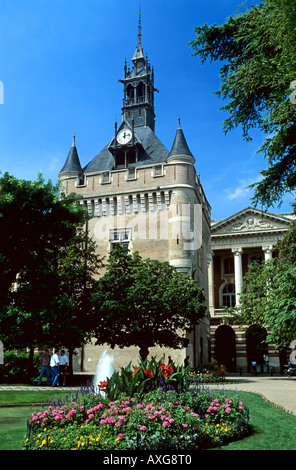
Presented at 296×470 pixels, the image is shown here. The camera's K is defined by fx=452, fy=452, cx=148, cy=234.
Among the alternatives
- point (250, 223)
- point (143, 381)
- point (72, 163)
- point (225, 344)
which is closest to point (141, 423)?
point (143, 381)

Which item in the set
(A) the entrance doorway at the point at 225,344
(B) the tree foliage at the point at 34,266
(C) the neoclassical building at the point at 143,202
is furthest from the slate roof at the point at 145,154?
(A) the entrance doorway at the point at 225,344

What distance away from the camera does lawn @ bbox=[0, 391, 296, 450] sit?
8531mm

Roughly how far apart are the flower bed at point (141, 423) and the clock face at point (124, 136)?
3397cm

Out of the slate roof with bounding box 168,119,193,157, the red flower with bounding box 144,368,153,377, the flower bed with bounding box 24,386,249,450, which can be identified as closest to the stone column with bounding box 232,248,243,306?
the slate roof with bounding box 168,119,193,157

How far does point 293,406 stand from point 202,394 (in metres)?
6.38

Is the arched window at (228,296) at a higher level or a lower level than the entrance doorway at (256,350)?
higher

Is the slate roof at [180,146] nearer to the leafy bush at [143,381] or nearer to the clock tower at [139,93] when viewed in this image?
the clock tower at [139,93]

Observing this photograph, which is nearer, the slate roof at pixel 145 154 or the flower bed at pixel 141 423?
the flower bed at pixel 141 423

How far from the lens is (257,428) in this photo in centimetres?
1040

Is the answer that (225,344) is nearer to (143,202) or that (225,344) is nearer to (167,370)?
(143,202)

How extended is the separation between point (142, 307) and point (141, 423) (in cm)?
1928

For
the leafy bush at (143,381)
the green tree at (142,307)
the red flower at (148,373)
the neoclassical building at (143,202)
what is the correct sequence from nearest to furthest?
the leafy bush at (143,381), the red flower at (148,373), the green tree at (142,307), the neoclassical building at (143,202)

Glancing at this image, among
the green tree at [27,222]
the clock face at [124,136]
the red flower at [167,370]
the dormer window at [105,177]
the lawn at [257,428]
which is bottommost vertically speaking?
the lawn at [257,428]

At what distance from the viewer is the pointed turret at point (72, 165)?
4053 centimetres
